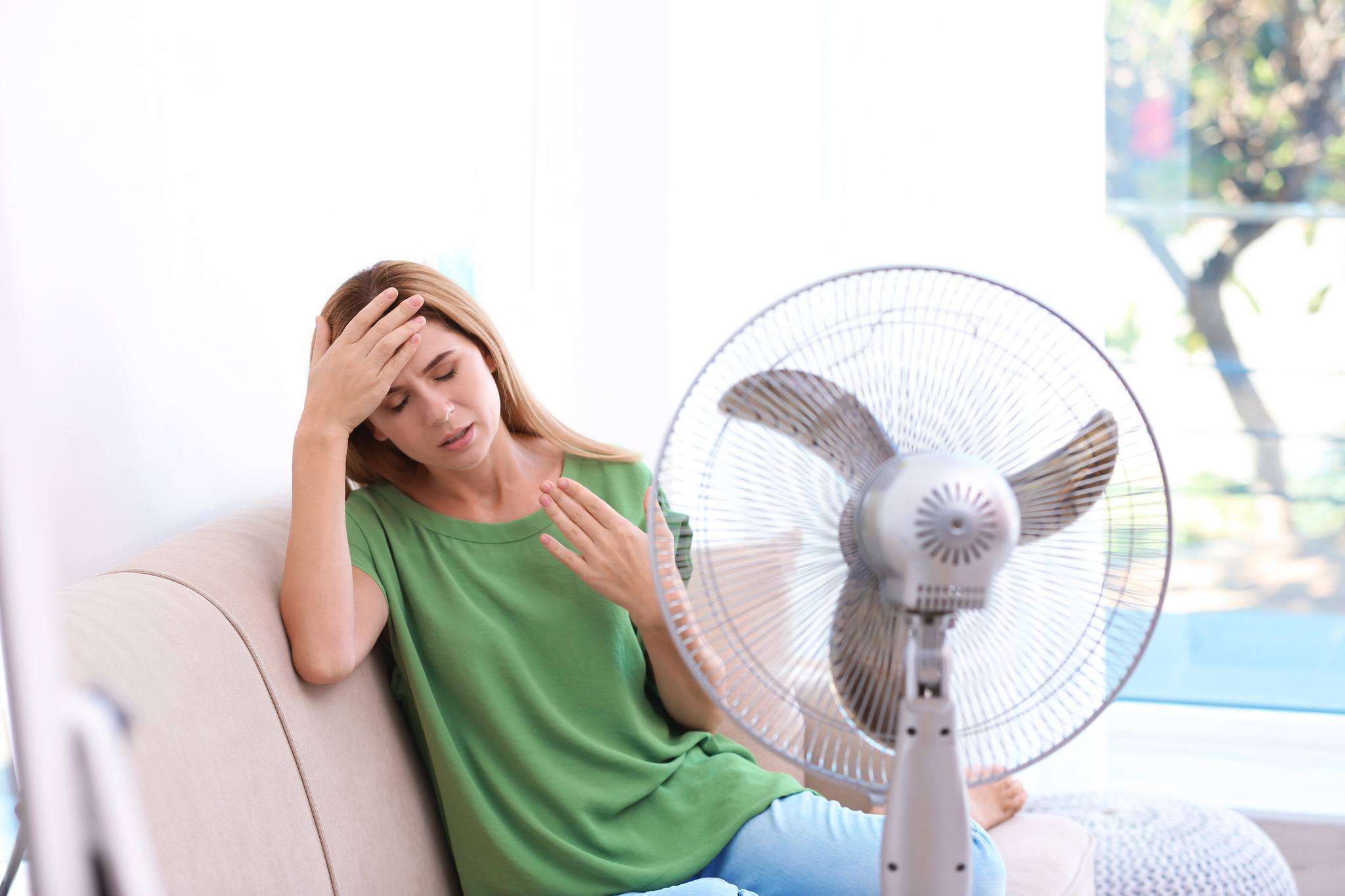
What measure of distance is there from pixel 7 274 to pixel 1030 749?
2.32 ft

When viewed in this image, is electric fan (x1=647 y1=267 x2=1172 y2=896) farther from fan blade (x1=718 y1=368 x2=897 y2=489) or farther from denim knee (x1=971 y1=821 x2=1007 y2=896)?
denim knee (x1=971 y1=821 x2=1007 y2=896)

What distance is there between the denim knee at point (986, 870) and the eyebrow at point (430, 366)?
0.72 m

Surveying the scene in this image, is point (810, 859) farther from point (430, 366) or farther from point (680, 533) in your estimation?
point (430, 366)

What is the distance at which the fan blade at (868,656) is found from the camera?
0.81 m

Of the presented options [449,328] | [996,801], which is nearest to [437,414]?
[449,328]

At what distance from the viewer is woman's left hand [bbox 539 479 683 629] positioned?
1.14 meters

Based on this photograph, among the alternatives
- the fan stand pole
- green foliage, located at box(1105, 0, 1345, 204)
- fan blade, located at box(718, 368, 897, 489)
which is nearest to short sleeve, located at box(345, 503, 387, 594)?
fan blade, located at box(718, 368, 897, 489)

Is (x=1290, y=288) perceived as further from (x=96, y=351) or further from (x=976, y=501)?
(x=96, y=351)

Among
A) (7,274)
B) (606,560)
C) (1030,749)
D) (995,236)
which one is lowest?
(1030,749)

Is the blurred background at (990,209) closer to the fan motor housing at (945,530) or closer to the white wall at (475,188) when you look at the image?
the white wall at (475,188)

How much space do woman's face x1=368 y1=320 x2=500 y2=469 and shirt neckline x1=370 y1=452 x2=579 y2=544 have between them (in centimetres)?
6

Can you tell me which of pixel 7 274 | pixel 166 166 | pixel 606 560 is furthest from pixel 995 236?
pixel 7 274

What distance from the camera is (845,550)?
2.64ft

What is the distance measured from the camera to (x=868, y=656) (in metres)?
0.82
